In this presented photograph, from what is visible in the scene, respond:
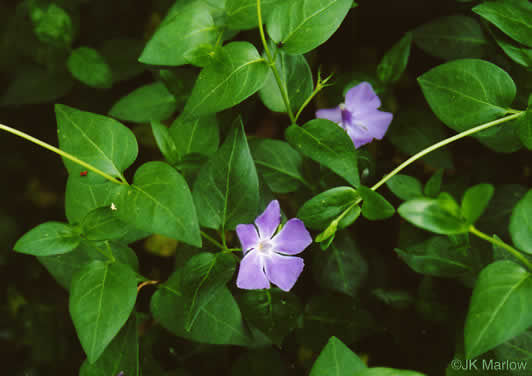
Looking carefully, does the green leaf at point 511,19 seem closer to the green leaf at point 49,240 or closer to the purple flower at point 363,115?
the purple flower at point 363,115

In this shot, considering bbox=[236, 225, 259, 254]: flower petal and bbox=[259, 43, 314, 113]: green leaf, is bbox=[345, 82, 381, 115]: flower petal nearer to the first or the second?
bbox=[259, 43, 314, 113]: green leaf

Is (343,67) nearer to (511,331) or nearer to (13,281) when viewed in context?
(511,331)

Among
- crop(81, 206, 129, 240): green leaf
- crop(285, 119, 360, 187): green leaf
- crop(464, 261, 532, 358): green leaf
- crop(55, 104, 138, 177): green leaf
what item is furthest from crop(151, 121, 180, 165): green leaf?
crop(464, 261, 532, 358): green leaf

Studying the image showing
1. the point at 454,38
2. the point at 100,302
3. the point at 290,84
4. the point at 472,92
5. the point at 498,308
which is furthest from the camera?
the point at 454,38

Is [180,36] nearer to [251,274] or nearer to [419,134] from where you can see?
[251,274]

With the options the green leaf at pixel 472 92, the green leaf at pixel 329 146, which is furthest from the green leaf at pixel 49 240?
the green leaf at pixel 472 92

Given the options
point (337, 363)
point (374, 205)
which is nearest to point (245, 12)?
point (374, 205)
